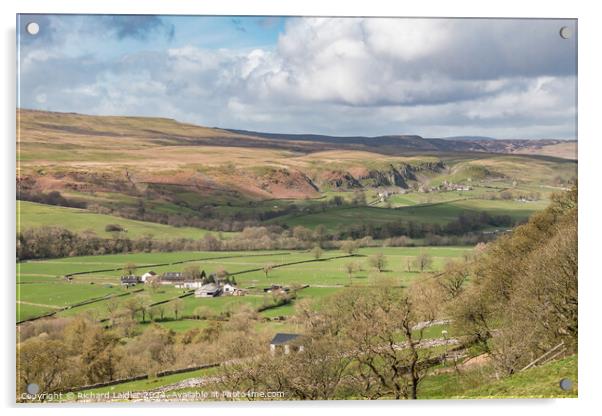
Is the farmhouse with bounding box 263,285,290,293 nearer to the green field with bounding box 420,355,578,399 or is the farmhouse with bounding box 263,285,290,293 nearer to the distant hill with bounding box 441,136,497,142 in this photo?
the green field with bounding box 420,355,578,399

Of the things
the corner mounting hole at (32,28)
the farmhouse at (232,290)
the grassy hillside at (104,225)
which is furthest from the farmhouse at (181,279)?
the corner mounting hole at (32,28)

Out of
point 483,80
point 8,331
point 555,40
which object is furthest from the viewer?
point 483,80

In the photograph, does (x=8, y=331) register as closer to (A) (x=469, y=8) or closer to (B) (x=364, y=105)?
(B) (x=364, y=105)

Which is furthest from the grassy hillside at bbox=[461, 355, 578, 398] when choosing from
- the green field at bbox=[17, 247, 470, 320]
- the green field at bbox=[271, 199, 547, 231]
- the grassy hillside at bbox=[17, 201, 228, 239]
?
the grassy hillside at bbox=[17, 201, 228, 239]

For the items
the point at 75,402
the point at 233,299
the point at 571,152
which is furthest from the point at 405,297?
the point at 75,402

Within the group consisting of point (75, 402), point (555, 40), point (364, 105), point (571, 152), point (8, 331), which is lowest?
point (75, 402)

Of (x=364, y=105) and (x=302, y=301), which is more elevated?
(x=364, y=105)
